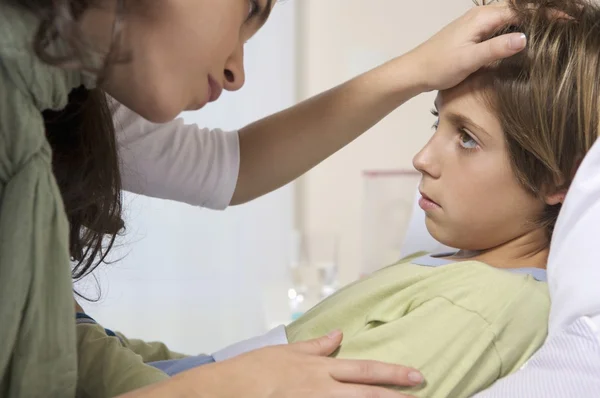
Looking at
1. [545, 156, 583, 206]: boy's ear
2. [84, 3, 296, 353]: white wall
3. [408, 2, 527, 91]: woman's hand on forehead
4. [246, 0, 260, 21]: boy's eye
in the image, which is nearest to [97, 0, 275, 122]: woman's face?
[246, 0, 260, 21]: boy's eye

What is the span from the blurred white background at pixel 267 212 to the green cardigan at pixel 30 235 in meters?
1.32

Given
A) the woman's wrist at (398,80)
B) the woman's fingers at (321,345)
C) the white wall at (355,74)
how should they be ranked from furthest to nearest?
the white wall at (355,74) → the woman's wrist at (398,80) → the woman's fingers at (321,345)

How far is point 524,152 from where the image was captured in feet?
2.72

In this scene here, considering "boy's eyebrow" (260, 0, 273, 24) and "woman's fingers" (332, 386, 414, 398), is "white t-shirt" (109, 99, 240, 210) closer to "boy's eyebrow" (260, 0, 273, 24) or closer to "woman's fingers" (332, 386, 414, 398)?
"boy's eyebrow" (260, 0, 273, 24)

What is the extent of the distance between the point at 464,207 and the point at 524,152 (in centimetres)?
10

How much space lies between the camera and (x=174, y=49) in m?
0.69

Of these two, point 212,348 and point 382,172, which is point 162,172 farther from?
A: point 212,348

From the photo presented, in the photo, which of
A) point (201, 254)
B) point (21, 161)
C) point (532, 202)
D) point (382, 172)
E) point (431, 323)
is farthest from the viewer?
point (201, 254)

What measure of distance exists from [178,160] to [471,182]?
16.8 inches

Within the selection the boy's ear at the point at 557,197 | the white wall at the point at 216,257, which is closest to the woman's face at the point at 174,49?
the boy's ear at the point at 557,197

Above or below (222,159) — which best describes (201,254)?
below

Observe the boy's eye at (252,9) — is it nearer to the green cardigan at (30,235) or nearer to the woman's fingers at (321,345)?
the green cardigan at (30,235)

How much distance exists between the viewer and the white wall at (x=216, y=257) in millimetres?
1990

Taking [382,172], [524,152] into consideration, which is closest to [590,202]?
[524,152]
